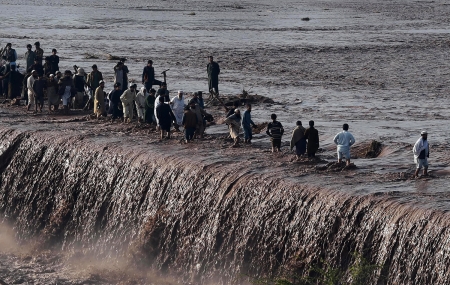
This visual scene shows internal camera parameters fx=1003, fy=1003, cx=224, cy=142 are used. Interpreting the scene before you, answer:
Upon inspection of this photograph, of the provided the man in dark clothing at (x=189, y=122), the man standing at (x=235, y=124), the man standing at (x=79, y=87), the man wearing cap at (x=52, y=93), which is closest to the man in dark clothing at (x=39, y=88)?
the man wearing cap at (x=52, y=93)

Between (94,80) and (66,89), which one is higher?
(94,80)

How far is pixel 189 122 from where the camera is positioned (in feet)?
70.5

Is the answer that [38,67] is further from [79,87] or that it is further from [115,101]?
[115,101]

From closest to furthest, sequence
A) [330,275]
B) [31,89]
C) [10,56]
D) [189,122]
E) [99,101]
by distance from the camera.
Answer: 1. [330,275]
2. [189,122]
3. [99,101]
4. [31,89]
5. [10,56]

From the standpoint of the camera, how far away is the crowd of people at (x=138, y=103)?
19.5m

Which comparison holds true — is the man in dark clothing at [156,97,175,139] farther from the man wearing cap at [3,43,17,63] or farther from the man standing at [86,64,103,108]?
the man wearing cap at [3,43,17,63]

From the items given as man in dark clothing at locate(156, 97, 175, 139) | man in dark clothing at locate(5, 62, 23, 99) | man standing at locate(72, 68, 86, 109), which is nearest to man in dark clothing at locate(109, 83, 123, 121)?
man standing at locate(72, 68, 86, 109)

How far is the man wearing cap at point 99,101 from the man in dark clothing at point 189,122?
12.8ft

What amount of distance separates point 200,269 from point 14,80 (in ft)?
40.5

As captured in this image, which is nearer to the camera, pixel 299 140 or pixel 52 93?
pixel 299 140

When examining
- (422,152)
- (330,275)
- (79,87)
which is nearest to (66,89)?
(79,87)

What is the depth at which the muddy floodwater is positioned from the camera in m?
16.3

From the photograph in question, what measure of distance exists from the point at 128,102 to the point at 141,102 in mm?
472

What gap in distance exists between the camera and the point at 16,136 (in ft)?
79.2
